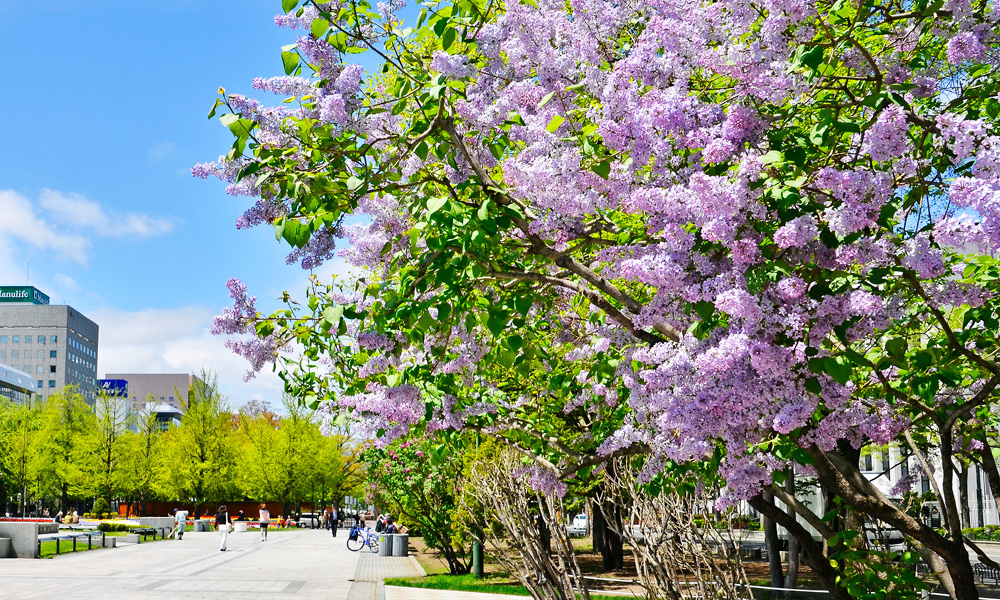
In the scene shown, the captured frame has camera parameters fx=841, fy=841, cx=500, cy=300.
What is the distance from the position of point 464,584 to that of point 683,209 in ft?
52.0

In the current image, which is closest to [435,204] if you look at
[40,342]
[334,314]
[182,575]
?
[334,314]

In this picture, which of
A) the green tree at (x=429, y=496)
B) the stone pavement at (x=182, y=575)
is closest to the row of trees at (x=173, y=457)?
the stone pavement at (x=182, y=575)

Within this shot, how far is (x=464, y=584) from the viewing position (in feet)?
59.1

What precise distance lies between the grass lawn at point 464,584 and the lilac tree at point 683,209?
412 inches

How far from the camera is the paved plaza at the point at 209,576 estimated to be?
1578 centimetres

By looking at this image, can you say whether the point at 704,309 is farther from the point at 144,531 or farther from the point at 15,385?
the point at 15,385

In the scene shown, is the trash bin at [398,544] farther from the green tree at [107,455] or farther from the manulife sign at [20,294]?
the manulife sign at [20,294]

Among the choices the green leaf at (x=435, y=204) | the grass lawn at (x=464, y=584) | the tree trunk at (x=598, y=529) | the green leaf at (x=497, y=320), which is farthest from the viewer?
the tree trunk at (x=598, y=529)

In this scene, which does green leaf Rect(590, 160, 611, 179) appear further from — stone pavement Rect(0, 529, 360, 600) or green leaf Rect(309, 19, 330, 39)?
stone pavement Rect(0, 529, 360, 600)

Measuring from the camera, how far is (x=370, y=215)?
6.16 metres

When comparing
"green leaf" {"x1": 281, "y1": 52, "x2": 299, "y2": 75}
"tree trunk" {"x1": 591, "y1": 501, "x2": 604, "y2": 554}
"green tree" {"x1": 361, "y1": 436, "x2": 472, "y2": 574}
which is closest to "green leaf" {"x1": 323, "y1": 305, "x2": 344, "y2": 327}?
"green leaf" {"x1": 281, "y1": 52, "x2": 299, "y2": 75}

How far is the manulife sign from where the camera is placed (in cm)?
15638

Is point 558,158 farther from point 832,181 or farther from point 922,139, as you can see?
point 922,139

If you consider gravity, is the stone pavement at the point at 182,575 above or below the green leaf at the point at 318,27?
below
